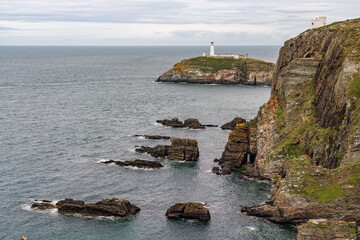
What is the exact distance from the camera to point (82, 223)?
202 feet

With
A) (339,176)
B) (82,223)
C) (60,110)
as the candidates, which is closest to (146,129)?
(60,110)

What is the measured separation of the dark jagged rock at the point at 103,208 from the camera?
208 ft

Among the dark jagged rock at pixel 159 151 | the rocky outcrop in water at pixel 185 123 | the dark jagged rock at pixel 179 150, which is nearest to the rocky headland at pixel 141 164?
the dark jagged rock at pixel 179 150

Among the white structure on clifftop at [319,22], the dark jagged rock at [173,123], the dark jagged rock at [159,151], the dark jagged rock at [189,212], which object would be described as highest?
the white structure on clifftop at [319,22]

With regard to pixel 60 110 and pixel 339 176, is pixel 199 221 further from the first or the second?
pixel 60 110

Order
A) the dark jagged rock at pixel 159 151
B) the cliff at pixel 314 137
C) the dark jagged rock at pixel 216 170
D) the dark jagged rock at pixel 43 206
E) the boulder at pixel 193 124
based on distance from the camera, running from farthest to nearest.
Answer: the boulder at pixel 193 124
the dark jagged rock at pixel 159 151
the dark jagged rock at pixel 216 170
the dark jagged rock at pixel 43 206
the cliff at pixel 314 137

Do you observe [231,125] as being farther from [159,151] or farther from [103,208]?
[103,208]

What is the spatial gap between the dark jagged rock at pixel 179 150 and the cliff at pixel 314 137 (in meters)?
7.84

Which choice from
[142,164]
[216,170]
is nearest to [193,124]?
[142,164]

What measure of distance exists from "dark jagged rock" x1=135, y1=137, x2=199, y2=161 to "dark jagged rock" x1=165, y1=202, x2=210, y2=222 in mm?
26763

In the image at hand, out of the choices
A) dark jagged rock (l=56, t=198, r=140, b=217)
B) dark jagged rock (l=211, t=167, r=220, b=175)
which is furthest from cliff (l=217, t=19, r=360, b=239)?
dark jagged rock (l=56, t=198, r=140, b=217)

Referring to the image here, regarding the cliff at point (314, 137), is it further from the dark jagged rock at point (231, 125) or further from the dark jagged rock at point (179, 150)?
the dark jagged rock at point (231, 125)

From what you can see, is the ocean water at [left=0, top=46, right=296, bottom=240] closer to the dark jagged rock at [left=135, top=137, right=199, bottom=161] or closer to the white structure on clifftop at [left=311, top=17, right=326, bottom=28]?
the dark jagged rock at [left=135, top=137, right=199, bottom=161]

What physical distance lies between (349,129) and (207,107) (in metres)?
89.9
